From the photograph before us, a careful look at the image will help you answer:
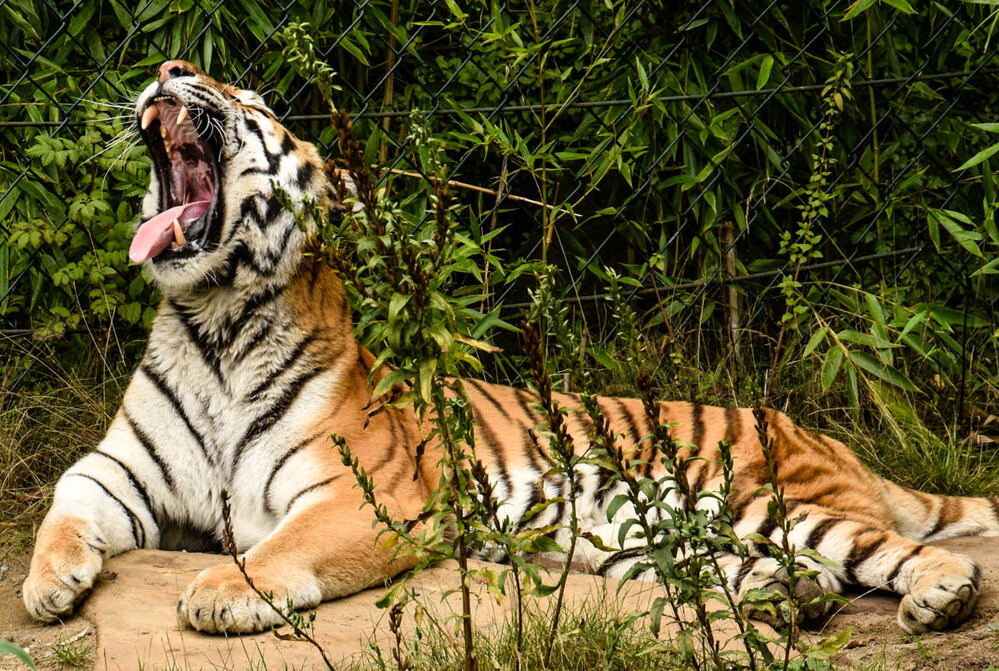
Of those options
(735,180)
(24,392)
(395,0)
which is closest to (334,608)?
(24,392)

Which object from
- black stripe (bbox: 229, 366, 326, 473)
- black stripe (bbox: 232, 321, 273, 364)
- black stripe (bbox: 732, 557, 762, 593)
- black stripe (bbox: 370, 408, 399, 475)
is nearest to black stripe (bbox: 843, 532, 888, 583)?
black stripe (bbox: 732, 557, 762, 593)

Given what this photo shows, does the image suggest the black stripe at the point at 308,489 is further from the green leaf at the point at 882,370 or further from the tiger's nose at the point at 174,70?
the green leaf at the point at 882,370

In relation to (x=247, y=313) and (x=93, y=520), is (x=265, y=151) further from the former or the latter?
(x=93, y=520)

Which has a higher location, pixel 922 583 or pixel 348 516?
pixel 348 516

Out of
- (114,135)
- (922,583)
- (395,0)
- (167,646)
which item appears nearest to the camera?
(167,646)

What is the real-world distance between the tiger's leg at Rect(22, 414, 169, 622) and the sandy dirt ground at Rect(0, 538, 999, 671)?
0.18 ft

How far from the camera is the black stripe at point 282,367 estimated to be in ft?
10.8

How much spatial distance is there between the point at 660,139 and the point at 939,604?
2.45 meters

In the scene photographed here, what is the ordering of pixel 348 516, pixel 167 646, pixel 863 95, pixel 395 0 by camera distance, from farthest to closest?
pixel 863 95, pixel 395 0, pixel 348 516, pixel 167 646

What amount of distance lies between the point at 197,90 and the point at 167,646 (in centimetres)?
164

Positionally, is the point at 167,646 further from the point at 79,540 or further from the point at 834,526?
the point at 834,526

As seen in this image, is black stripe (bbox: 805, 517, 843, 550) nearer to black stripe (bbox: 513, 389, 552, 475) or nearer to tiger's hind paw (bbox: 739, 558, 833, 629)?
tiger's hind paw (bbox: 739, 558, 833, 629)

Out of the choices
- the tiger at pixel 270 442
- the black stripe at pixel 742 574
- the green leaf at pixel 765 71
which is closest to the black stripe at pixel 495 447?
the tiger at pixel 270 442

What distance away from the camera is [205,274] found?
3.29 m
